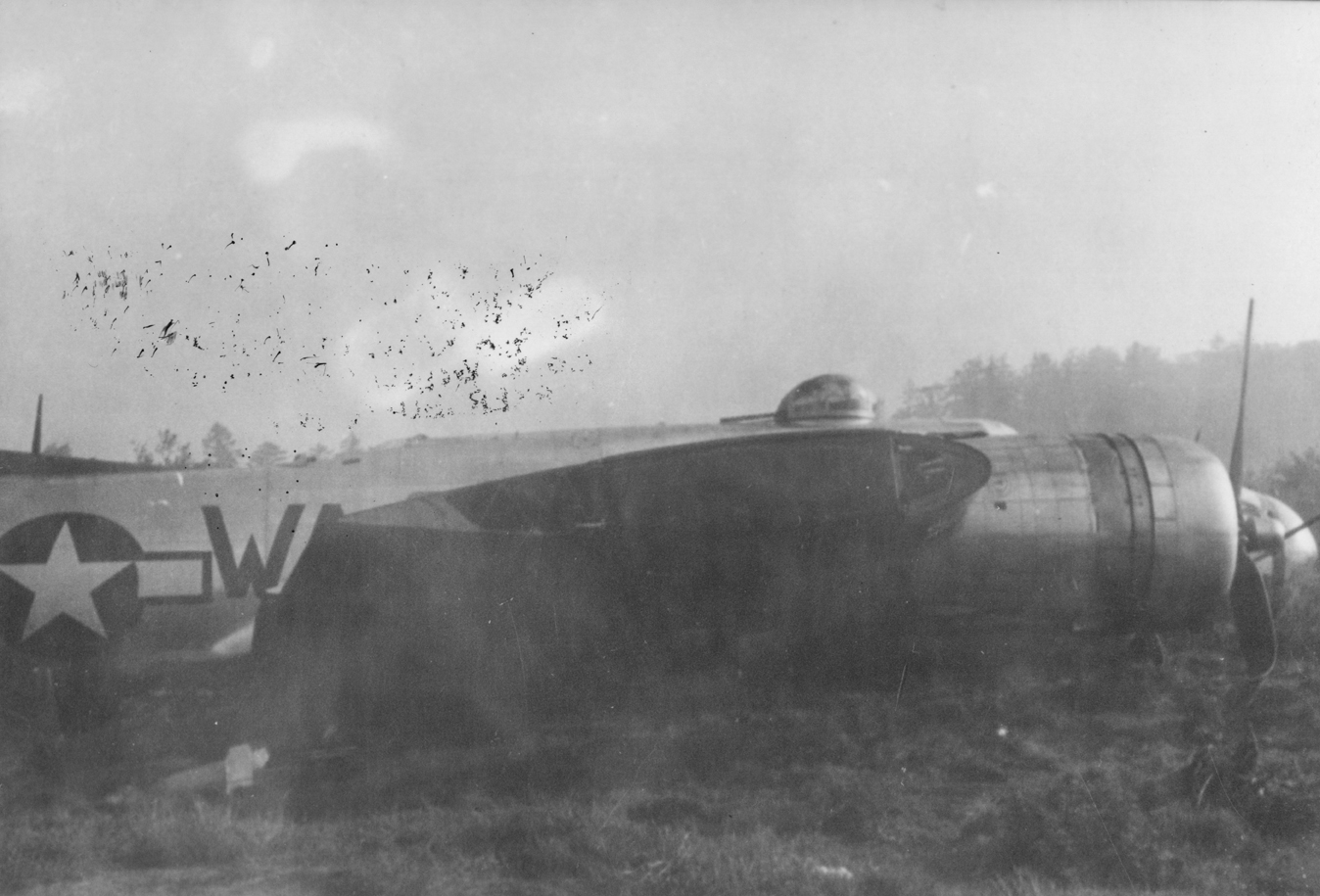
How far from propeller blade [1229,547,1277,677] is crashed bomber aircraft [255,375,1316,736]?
15 millimetres

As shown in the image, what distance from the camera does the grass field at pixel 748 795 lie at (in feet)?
15.3

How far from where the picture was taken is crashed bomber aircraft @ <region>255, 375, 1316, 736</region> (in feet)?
21.2

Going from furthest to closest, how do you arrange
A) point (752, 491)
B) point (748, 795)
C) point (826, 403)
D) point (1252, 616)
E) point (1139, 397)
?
point (1139, 397)
point (826, 403)
point (1252, 616)
point (752, 491)
point (748, 795)

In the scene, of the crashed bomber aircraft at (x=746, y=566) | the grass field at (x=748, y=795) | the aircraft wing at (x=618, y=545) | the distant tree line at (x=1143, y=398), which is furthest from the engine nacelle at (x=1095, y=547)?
the distant tree line at (x=1143, y=398)

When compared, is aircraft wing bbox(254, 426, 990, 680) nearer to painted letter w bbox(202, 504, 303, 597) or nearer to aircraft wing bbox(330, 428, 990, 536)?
aircraft wing bbox(330, 428, 990, 536)

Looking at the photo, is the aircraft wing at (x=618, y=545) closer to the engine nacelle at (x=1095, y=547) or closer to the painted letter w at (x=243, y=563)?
the painted letter w at (x=243, y=563)

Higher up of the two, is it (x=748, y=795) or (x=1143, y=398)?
(x=1143, y=398)

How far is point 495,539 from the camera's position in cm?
676

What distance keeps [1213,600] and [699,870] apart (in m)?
4.76

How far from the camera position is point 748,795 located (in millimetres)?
5883

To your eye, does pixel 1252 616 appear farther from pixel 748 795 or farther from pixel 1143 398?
pixel 1143 398

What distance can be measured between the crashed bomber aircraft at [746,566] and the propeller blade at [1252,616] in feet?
0.05

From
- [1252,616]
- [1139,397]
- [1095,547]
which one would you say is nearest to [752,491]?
[1095,547]

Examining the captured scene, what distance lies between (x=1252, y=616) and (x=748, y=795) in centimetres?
420
